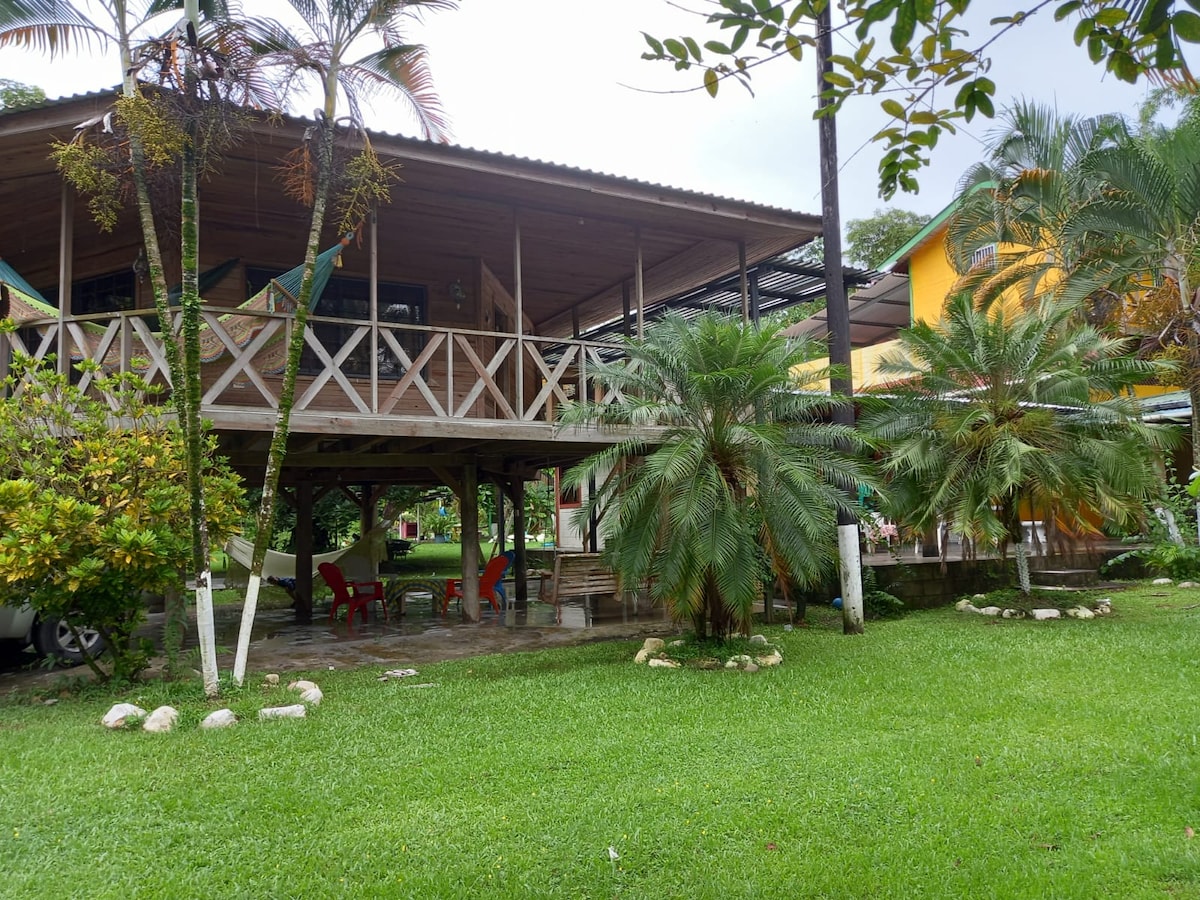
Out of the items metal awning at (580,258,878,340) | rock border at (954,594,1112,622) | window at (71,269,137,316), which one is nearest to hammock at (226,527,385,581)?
window at (71,269,137,316)

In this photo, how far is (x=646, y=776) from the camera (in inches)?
172

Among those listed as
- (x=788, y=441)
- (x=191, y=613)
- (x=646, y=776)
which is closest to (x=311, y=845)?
(x=646, y=776)

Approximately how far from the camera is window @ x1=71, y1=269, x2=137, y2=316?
10094 millimetres

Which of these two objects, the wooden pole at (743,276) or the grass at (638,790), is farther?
the wooden pole at (743,276)

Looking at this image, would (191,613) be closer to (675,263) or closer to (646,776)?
(675,263)

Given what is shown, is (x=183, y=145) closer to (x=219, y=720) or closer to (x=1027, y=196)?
(x=219, y=720)

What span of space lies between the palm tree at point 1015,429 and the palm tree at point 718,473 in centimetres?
217

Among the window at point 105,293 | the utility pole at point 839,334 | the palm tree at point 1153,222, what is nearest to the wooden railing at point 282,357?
the window at point 105,293

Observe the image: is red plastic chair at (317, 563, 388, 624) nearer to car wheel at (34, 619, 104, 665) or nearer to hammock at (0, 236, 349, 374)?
car wheel at (34, 619, 104, 665)

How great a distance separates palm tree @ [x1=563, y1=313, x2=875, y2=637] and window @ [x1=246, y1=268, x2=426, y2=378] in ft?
12.3

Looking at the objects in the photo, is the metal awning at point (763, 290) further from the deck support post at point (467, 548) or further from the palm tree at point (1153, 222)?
the palm tree at point (1153, 222)

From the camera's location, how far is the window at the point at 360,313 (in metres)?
10.3

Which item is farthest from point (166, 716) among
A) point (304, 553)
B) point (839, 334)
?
point (304, 553)

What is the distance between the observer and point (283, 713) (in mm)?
5738
